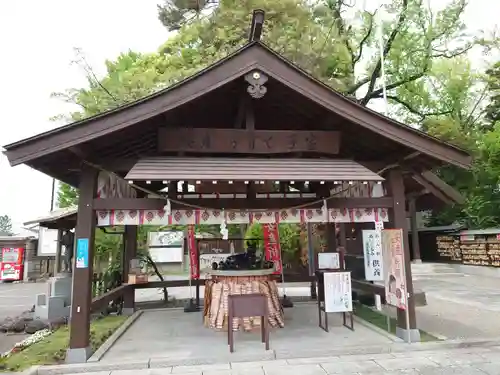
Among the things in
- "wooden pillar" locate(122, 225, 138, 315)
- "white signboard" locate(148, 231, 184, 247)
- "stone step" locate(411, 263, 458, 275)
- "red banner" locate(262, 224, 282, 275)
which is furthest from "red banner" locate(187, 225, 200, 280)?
"stone step" locate(411, 263, 458, 275)

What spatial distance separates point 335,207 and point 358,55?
1838 centimetres

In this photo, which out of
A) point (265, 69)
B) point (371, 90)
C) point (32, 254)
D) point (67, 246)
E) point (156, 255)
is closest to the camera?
point (265, 69)

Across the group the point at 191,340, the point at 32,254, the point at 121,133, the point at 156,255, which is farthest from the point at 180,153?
the point at 32,254

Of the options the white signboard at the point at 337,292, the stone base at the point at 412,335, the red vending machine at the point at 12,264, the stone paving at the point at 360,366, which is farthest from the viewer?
the red vending machine at the point at 12,264

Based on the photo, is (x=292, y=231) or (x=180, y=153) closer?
(x=180, y=153)

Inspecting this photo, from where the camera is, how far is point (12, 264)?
25.0 meters

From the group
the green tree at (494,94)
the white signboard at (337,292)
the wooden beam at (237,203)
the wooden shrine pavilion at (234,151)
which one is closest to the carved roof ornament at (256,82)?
the wooden shrine pavilion at (234,151)

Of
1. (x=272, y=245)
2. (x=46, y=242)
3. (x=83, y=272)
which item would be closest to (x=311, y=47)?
(x=272, y=245)

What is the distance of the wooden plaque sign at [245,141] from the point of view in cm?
625

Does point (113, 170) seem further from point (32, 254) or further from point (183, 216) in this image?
point (32, 254)

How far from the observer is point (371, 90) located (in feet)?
70.0

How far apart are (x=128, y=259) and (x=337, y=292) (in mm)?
6007

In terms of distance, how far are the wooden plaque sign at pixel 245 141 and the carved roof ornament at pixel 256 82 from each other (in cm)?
89

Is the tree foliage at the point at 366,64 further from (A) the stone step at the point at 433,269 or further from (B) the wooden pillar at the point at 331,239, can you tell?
(B) the wooden pillar at the point at 331,239
